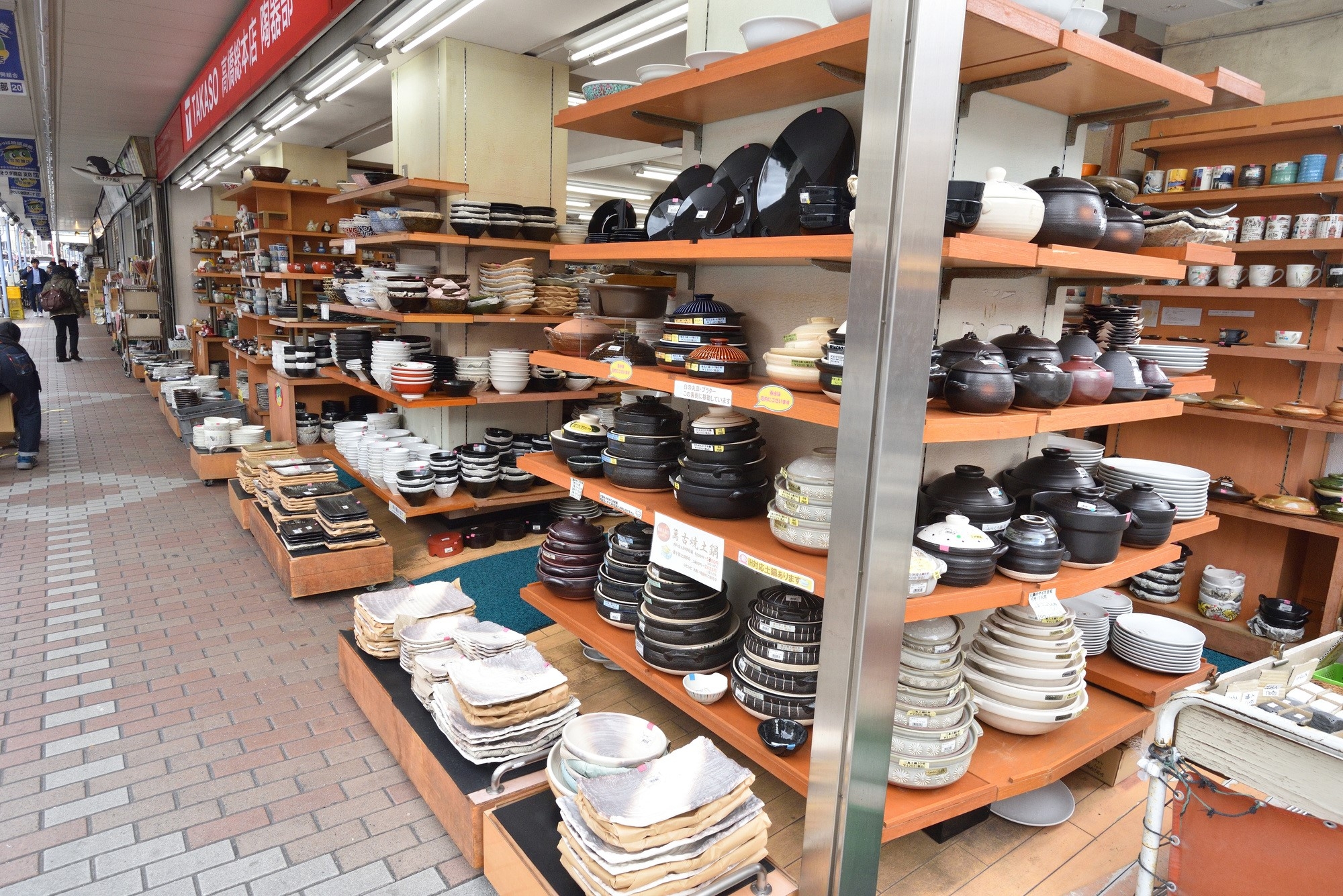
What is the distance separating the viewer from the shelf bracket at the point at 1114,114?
7.90 ft

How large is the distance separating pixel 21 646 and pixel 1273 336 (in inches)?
265

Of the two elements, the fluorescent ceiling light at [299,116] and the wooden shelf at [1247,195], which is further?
the fluorescent ceiling light at [299,116]

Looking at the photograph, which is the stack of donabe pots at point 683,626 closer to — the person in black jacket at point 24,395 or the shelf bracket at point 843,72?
the shelf bracket at point 843,72

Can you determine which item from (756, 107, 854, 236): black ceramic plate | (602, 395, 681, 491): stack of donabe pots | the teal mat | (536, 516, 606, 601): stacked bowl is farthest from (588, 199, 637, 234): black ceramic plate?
the teal mat

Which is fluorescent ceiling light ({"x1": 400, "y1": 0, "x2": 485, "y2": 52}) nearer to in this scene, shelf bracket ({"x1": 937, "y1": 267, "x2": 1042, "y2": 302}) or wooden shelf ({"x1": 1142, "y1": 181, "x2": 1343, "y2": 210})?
shelf bracket ({"x1": 937, "y1": 267, "x2": 1042, "y2": 302})

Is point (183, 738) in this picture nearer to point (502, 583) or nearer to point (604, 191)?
point (502, 583)

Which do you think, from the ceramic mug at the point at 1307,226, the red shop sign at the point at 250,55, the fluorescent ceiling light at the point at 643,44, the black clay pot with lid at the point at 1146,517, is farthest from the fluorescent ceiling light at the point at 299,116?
the ceramic mug at the point at 1307,226

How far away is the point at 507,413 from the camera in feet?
18.9

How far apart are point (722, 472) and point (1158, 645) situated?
1762 millimetres

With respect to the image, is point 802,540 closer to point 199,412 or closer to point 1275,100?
point 1275,100

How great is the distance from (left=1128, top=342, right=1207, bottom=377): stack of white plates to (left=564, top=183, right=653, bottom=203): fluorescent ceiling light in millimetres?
12061

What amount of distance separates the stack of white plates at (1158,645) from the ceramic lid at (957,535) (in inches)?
46.9

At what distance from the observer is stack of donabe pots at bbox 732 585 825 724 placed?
2.31 meters

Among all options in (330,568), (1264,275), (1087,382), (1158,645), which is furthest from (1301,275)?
(330,568)
